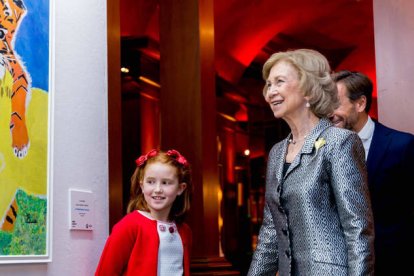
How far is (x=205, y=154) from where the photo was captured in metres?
4.58

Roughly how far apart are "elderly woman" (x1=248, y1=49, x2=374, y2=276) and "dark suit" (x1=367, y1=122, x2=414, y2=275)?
2.08ft

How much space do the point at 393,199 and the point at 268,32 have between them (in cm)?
716

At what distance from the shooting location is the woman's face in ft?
9.30

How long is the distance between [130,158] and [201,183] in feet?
15.6

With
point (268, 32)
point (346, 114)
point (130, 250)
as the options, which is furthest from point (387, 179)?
point (268, 32)

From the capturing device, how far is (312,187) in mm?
2641

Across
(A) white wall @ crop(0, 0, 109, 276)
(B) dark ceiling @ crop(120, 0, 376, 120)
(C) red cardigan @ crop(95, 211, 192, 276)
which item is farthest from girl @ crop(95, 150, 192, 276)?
(B) dark ceiling @ crop(120, 0, 376, 120)

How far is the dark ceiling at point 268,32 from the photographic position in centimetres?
927

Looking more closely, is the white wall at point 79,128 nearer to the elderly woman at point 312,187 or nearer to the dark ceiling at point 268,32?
the elderly woman at point 312,187

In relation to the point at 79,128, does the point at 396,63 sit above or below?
above

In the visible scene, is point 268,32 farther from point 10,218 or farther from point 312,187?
point 10,218

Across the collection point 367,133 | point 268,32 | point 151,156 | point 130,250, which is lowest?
point 130,250

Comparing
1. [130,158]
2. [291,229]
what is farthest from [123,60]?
[291,229]

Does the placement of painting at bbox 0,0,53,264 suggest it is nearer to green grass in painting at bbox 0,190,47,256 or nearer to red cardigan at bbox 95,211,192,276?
green grass in painting at bbox 0,190,47,256
